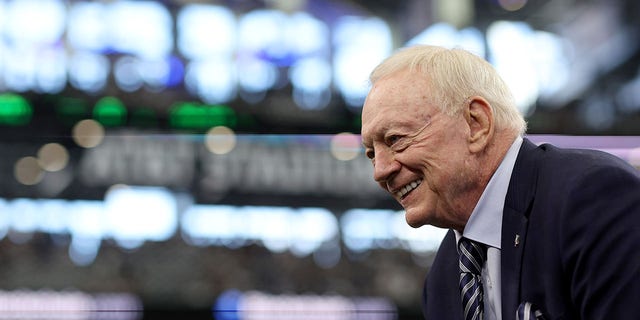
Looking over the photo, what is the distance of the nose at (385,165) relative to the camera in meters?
1.77

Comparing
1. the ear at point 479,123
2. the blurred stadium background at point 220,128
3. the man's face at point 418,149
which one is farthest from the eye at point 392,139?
the blurred stadium background at point 220,128

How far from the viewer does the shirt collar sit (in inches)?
69.1

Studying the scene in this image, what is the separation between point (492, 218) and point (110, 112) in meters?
2.09

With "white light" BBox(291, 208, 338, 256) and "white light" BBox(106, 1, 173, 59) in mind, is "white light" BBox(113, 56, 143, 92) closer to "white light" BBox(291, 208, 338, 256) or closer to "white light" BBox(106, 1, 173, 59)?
"white light" BBox(106, 1, 173, 59)

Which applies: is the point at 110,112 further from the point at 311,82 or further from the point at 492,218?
the point at 492,218

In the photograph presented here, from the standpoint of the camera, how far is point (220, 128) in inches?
142

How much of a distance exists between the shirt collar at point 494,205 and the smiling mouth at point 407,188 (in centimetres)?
11

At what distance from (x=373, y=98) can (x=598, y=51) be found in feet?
6.64

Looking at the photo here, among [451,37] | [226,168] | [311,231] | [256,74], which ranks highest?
[451,37]

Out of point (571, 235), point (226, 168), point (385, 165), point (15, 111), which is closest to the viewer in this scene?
point (571, 235)

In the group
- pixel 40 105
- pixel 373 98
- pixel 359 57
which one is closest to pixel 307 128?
pixel 359 57

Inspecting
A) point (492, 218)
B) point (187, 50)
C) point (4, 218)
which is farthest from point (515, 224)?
point (4, 218)

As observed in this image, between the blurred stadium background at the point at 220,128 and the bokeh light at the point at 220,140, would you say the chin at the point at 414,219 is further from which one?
the bokeh light at the point at 220,140

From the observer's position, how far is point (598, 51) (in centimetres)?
358
